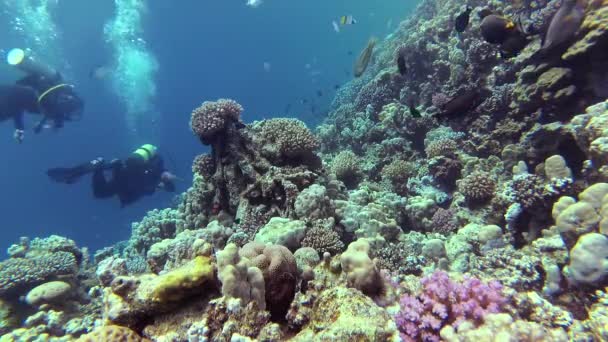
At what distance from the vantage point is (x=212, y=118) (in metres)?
6.52

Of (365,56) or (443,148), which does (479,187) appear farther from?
(365,56)

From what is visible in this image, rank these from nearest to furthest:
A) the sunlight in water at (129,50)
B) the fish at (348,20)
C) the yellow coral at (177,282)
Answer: the yellow coral at (177,282) < the fish at (348,20) < the sunlight in water at (129,50)

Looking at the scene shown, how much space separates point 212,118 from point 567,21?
20.6 feet

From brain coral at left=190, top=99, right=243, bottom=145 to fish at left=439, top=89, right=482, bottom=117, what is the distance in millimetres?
3763

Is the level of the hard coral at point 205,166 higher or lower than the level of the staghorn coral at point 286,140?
higher

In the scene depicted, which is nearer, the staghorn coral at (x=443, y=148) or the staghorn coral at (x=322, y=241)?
the staghorn coral at (x=322, y=241)

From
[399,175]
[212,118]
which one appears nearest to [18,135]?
[212,118]

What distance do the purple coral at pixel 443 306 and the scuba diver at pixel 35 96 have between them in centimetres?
1552

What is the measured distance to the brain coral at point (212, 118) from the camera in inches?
257

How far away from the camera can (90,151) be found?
302 ft

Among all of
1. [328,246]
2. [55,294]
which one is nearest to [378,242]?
[328,246]

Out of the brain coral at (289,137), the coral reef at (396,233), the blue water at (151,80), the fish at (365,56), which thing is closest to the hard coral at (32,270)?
the coral reef at (396,233)

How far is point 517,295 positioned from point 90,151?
350ft

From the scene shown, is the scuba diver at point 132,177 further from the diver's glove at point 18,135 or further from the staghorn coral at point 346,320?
the staghorn coral at point 346,320
